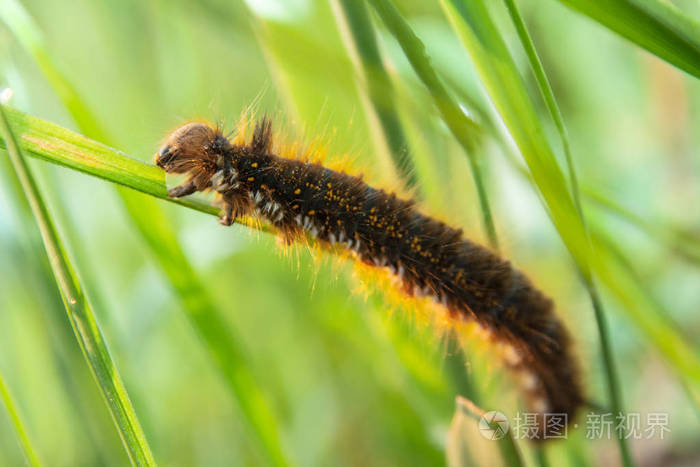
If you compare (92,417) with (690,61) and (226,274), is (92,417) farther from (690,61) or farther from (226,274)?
(690,61)

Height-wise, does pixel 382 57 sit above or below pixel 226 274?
below

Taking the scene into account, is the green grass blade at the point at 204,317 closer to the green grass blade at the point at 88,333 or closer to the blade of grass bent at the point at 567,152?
the green grass blade at the point at 88,333

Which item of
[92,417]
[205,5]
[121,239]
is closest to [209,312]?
[92,417]

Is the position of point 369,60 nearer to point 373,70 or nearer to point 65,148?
point 373,70

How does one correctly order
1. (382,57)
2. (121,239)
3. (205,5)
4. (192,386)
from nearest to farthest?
(382,57) < (205,5) < (192,386) < (121,239)

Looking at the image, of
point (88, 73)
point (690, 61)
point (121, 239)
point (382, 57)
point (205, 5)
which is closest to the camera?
point (690, 61)

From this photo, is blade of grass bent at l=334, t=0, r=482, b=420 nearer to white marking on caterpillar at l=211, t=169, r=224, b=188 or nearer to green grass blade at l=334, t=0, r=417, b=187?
green grass blade at l=334, t=0, r=417, b=187

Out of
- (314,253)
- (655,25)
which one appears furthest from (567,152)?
(314,253)
